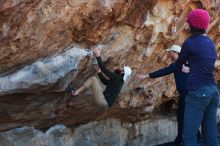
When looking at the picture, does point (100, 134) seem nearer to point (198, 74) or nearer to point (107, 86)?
point (107, 86)

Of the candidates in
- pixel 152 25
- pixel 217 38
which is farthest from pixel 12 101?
pixel 217 38

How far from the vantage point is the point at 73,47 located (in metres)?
6.58

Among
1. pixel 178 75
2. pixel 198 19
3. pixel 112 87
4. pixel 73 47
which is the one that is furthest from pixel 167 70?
pixel 73 47

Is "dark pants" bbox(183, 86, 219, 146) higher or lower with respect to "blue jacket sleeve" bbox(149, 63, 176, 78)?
Result: lower

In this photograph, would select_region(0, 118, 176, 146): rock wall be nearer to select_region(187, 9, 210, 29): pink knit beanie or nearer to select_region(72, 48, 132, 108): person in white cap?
select_region(72, 48, 132, 108): person in white cap

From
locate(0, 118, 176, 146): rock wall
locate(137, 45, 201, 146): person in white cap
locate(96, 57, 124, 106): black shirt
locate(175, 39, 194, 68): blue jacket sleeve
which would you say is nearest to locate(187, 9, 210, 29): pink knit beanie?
locate(175, 39, 194, 68): blue jacket sleeve

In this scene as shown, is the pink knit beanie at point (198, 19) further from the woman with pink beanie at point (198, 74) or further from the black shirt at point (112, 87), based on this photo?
the black shirt at point (112, 87)

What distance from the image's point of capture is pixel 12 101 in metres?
6.66

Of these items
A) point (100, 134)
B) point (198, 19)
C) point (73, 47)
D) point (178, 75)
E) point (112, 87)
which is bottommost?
point (100, 134)

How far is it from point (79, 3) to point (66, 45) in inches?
26.2

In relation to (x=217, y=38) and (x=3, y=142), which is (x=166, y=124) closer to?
(x=217, y=38)

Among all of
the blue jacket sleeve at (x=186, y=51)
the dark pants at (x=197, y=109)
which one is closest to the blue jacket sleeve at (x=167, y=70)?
the blue jacket sleeve at (x=186, y=51)

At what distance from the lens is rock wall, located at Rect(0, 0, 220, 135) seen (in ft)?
19.2

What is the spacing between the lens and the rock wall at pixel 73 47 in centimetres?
585
